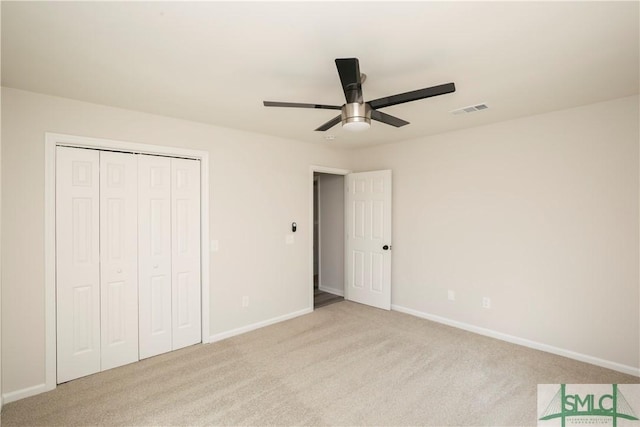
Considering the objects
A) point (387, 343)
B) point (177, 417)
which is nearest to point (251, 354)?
point (177, 417)

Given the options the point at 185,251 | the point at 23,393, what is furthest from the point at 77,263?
the point at 23,393

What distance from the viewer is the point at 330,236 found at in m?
5.64

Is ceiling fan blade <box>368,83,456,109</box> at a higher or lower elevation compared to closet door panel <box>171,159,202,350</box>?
higher

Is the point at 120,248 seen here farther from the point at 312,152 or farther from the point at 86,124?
the point at 312,152

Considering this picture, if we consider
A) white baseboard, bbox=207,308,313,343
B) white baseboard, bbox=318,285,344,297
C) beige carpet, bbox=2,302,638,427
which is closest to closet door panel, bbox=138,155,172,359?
beige carpet, bbox=2,302,638,427

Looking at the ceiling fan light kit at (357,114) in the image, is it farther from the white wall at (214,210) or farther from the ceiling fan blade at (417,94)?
the white wall at (214,210)

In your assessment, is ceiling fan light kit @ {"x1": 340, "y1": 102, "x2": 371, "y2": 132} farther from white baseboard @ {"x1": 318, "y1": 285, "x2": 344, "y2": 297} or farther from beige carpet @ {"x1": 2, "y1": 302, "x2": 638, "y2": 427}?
white baseboard @ {"x1": 318, "y1": 285, "x2": 344, "y2": 297}

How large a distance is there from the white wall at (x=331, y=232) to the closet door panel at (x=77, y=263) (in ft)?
11.4

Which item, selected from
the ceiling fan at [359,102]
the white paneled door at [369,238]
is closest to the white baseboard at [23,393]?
the ceiling fan at [359,102]

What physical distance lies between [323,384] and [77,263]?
2.36 m

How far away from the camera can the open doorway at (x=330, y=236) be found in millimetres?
5418

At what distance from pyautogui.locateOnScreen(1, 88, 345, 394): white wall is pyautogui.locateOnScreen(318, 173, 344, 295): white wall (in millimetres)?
781

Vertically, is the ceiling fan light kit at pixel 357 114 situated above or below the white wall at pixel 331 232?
above

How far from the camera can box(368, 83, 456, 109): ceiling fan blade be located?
1.77m
